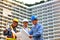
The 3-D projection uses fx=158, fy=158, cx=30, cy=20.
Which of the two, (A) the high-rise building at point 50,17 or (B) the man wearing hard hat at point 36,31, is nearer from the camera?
(B) the man wearing hard hat at point 36,31

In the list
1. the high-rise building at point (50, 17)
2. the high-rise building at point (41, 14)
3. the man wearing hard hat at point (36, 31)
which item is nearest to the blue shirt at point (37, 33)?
the man wearing hard hat at point (36, 31)

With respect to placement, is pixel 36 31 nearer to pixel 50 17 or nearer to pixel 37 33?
pixel 37 33

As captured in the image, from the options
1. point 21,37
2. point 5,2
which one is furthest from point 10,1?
point 21,37

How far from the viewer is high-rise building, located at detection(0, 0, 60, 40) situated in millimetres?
4616

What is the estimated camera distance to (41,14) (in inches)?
216

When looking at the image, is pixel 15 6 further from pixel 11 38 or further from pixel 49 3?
pixel 11 38

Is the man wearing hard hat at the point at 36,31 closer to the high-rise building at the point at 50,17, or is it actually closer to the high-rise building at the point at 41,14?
the high-rise building at the point at 41,14

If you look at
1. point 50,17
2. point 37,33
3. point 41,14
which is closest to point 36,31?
point 37,33

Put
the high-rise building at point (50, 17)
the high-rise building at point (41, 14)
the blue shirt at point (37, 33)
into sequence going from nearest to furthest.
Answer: the blue shirt at point (37, 33), the high-rise building at point (41, 14), the high-rise building at point (50, 17)

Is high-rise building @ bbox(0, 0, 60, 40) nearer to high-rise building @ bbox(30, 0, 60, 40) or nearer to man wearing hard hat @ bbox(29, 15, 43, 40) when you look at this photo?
high-rise building @ bbox(30, 0, 60, 40)

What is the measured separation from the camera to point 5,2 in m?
4.70

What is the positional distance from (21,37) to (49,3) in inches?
122

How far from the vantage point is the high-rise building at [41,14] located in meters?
4.62

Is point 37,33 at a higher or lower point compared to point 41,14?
lower
